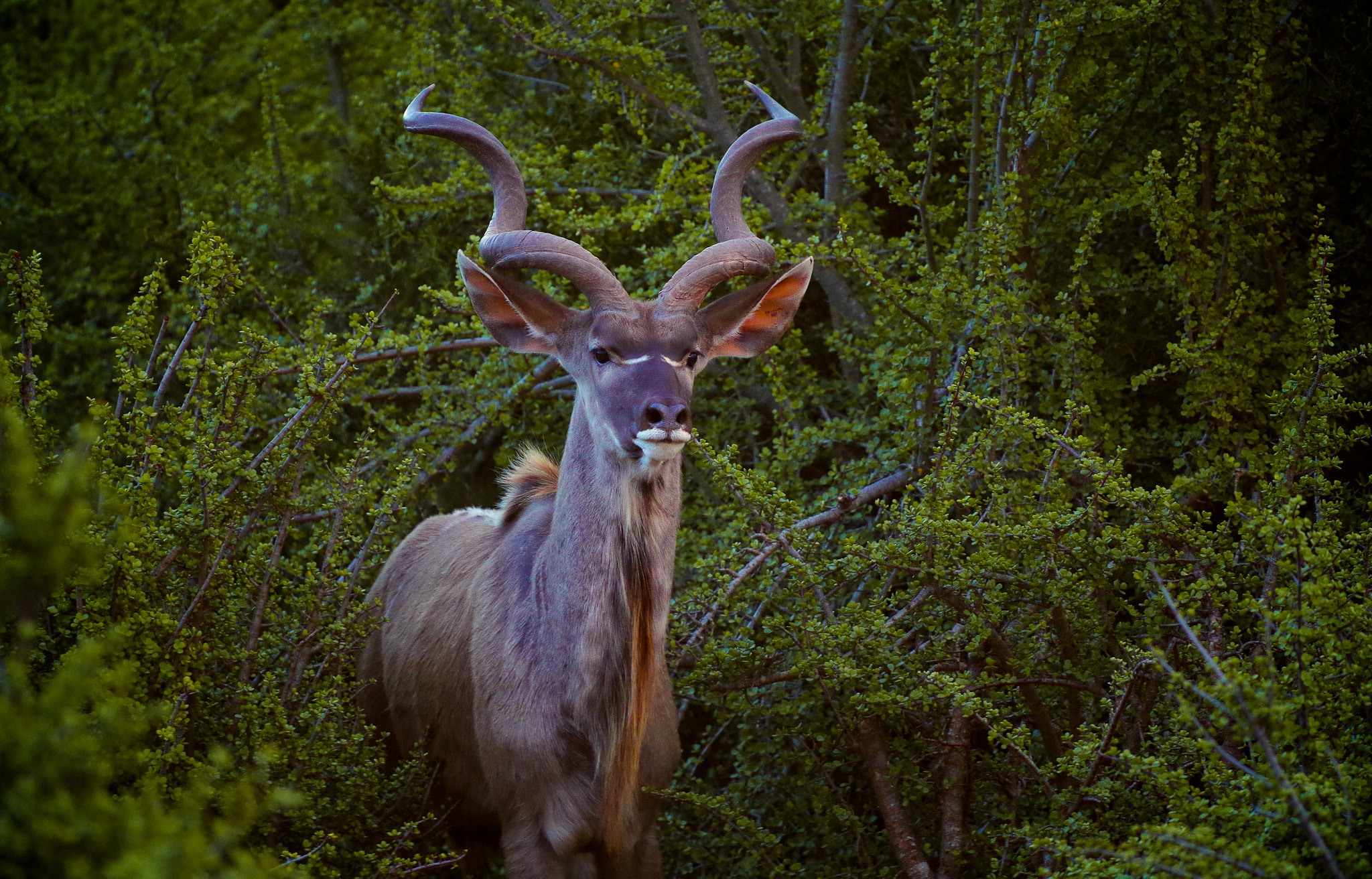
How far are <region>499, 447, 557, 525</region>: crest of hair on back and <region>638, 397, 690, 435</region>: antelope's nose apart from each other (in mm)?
1227

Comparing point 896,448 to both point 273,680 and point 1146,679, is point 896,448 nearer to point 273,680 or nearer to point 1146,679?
point 1146,679

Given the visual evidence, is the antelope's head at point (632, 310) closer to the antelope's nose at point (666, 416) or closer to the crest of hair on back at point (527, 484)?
the antelope's nose at point (666, 416)

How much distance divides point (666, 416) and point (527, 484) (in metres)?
1.54

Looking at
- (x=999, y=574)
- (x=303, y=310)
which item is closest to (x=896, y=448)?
Result: (x=999, y=574)

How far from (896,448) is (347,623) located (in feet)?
8.47

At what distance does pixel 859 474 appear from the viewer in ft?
19.5

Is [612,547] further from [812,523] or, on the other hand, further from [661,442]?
[812,523]

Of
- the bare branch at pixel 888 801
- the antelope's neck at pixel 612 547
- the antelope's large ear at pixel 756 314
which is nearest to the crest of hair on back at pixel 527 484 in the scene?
the antelope's neck at pixel 612 547

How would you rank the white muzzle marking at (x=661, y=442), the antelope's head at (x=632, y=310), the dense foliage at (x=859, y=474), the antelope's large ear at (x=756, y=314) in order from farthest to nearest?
the antelope's large ear at (x=756, y=314) → the antelope's head at (x=632, y=310) → the white muzzle marking at (x=661, y=442) → the dense foliage at (x=859, y=474)

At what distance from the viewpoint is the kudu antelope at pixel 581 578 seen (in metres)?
4.25

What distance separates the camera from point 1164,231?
5375mm

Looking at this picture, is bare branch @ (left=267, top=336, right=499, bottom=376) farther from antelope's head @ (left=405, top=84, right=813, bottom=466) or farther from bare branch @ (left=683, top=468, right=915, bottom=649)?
bare branch @ (left=683, top=468, right=915, bottom=649)

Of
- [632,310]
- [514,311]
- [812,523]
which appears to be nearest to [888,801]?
[812,523]

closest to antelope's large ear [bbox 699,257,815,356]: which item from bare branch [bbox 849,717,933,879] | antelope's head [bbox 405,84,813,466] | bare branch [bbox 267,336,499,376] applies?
antelope's head [bbox 405,84,813,466]
